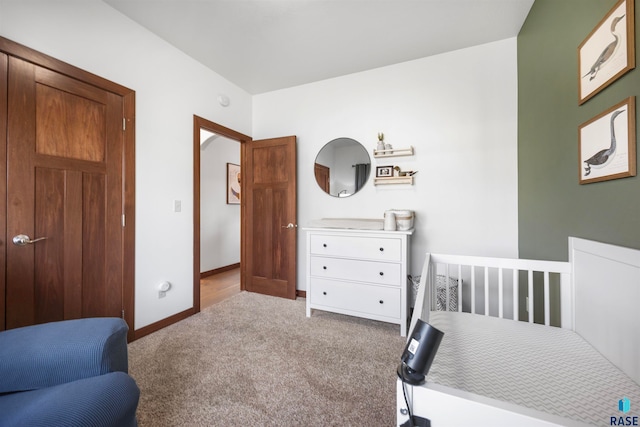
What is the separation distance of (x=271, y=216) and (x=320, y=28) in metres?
2.05

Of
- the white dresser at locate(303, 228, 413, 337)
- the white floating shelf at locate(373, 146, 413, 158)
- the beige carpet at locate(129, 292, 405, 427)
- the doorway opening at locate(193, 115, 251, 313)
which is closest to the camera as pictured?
the beige carpet at locate(129, 292, 405, 427)

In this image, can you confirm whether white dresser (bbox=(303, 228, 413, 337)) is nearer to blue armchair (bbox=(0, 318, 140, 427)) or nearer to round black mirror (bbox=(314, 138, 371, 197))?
round black mirror (bbox=(314, 138, 371, 197))

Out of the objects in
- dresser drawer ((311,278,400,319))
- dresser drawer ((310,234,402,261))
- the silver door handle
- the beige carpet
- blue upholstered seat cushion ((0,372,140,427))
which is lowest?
the beige carpet

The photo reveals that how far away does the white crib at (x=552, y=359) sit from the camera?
0.57m

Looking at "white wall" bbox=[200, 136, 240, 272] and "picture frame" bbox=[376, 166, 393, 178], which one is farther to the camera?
"white wall" bbox=[200, 136, 240, 272]

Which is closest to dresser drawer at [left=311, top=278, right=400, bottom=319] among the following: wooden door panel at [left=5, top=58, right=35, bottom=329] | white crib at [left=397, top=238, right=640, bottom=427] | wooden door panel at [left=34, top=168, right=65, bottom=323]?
white crib at [left=397, top=238, right=640, bottom=427]

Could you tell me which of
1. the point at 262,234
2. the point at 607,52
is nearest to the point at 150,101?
the point at 262,234

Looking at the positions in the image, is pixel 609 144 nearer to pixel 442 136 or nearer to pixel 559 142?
pixel 559 142

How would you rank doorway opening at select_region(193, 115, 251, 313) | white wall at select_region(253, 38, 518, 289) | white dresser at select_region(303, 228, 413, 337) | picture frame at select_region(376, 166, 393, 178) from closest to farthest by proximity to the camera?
white dresser at select_region(303, 228, 413, 337)
white wall at select_region(253, 38, 518, 289)
picture frame at select_region(376, 166, 393, 178)
doorway opening at select_region(193, 115, 251, 313)

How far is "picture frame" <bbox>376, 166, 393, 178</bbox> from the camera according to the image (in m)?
2.80

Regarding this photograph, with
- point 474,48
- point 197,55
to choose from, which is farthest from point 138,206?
point 474,48

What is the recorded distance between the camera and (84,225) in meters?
1.86

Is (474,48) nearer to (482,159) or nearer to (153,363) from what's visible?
(482,159)

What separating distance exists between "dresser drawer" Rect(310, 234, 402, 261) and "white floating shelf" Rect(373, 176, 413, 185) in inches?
29.0
